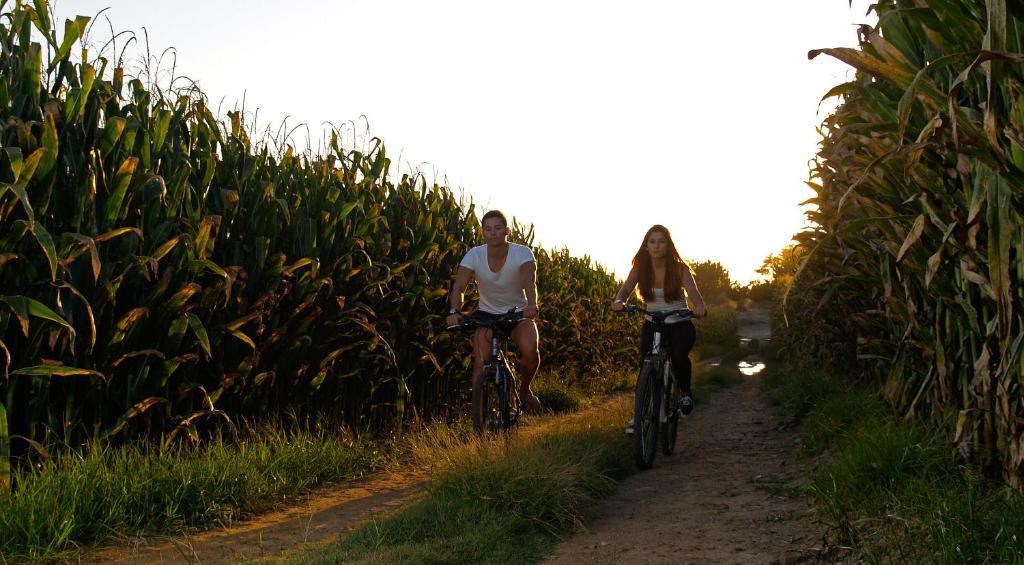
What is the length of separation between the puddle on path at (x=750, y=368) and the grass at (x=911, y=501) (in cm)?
1300

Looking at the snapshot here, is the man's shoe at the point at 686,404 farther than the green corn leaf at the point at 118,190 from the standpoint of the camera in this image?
Yes

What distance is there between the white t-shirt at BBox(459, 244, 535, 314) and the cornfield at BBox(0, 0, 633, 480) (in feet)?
2.02

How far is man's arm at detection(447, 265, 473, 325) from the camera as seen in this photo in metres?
6.36

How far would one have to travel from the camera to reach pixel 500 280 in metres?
6.77

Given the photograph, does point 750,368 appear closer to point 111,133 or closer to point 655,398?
point 655,398

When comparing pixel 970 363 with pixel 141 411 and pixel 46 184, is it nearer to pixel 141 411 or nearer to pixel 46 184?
pixel 141 411

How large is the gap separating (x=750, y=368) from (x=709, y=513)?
52.4 feet

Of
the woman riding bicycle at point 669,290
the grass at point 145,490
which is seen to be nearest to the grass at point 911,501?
the woman riding bicycle at point 669,290

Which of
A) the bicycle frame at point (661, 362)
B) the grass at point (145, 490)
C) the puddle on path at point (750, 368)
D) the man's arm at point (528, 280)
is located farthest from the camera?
Answer: the puddle on path at point (750, 368)

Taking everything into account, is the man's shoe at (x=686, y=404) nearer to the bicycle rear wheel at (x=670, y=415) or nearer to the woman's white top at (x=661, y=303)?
the bicycle rear wheel at (x=670, y=415)

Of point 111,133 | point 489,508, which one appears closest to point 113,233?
point 111,133

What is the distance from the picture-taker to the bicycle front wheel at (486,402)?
6.34 metres

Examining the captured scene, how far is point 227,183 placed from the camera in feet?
18.4

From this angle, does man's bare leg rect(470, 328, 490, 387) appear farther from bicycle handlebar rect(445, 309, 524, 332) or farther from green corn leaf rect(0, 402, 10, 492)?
green corn leaf rect(0, 402, 10, 492)
